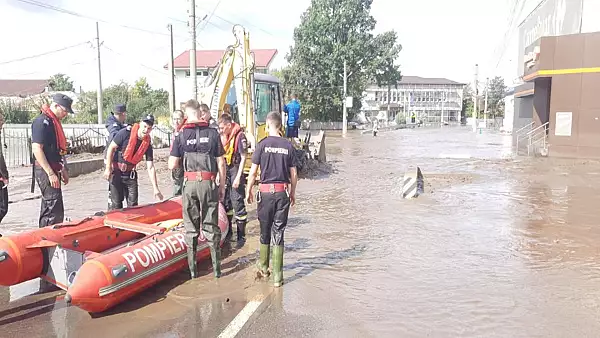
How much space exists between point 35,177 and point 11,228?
2.98m

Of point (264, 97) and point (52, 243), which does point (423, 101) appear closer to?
point (264, 97)

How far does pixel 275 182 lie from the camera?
552cm

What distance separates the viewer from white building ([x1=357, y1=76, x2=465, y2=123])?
3890 inches

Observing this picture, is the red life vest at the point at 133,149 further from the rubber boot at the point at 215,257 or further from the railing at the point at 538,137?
the railing at the point at 538,137

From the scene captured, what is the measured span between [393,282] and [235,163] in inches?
117

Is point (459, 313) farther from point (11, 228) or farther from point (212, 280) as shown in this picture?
point (11, 228)

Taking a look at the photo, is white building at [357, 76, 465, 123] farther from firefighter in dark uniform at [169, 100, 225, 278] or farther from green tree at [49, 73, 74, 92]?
firefighter in dark uniform at [169, 100, 225, 278]

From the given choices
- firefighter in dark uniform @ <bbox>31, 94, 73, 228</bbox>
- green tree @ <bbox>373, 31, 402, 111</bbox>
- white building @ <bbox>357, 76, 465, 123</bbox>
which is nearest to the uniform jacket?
firefighter in dark uniform @ <bbox>31, 94, 73, 228</bbox>

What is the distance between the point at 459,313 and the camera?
4867 millimetres

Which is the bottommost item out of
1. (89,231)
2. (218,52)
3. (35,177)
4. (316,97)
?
(89,231)

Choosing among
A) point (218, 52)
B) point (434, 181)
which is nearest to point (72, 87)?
point (218, 52)

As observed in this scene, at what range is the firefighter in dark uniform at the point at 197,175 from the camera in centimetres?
557

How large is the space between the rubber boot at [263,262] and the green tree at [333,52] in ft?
166

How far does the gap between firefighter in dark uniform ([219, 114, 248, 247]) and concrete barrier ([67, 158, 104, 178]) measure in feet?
32.1
